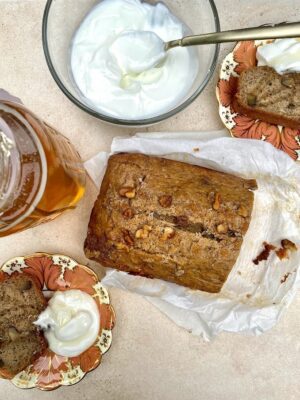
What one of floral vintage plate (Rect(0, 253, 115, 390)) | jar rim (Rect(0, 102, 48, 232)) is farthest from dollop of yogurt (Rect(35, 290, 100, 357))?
jar rim (Rect(0, 102, 48, 232))

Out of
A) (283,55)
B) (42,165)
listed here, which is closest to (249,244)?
(283,55)

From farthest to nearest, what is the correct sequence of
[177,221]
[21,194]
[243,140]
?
1. [243,140]
2. [177,221]
3. [21,194]

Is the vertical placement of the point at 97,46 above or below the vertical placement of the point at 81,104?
above

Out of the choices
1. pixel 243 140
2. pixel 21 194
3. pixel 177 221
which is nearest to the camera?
pixel 21 194

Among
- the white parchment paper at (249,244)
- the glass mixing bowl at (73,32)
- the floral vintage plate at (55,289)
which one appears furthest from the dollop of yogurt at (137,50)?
the floral vintage plate at (55,289)

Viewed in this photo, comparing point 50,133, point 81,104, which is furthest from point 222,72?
point 50,133

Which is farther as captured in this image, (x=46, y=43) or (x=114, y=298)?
(x=114, y=298)

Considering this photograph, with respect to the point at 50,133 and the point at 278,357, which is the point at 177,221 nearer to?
the point at 50,133
